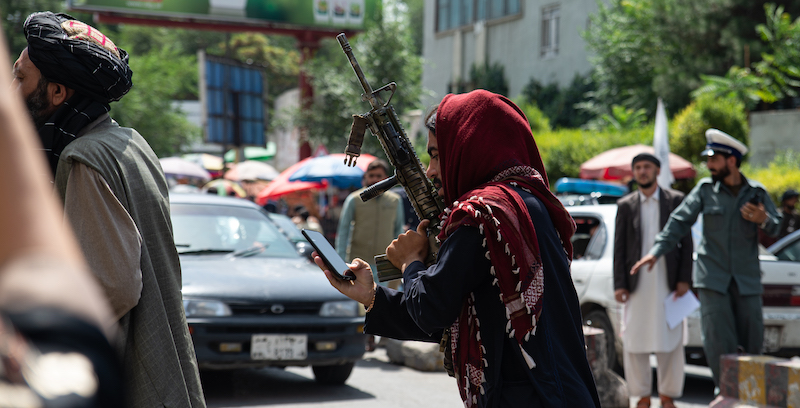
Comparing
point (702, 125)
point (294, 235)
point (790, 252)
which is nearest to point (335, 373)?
point (294, 235)

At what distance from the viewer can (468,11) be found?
1277 inches

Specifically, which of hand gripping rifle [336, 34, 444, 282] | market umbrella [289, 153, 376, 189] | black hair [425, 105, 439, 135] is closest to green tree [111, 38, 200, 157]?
market umbrella [289, 153, 376, 189]

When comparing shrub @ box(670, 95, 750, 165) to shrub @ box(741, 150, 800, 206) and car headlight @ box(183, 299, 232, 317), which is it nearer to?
shrub @ box(741, 150, 800, 206)

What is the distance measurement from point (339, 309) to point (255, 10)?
23864 mm

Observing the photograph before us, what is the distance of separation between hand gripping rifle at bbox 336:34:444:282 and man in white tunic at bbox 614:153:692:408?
13.4 ft

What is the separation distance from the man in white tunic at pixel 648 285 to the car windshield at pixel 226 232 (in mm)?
3040

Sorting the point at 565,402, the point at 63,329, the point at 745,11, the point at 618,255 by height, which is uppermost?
the point at 745,11

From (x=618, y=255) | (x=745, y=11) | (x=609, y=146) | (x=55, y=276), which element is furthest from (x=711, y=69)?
(x=55, y=276)

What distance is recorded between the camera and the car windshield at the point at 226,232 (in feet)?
23.6

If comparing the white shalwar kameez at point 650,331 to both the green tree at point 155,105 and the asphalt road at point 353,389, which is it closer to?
the asphalt road at point 353,389

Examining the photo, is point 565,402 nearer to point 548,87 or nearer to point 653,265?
point 653,265

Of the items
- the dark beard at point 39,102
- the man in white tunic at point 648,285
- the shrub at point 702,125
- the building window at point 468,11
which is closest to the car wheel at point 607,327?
the man in white tunic at point 648,285

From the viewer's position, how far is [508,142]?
239cm

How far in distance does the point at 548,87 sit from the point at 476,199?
2658 centimetres
